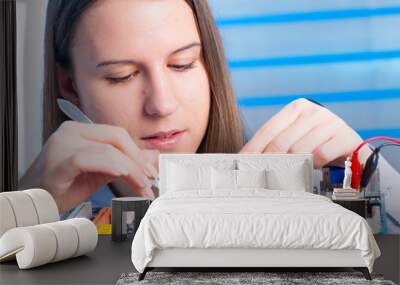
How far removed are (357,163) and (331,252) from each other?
238cm

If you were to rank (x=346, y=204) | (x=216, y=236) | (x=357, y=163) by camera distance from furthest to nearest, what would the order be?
(x=357, y=163) < (x=346, y=204) < (x=216, y=236)

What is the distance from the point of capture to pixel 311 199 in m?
5.54

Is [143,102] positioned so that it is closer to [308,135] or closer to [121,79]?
[121,79]

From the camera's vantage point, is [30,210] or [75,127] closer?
[30,210]

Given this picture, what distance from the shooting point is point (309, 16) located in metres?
7.12

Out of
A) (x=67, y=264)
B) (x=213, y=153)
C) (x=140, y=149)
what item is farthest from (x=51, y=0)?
(x=67, y=264)

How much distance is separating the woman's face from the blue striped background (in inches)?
18.3

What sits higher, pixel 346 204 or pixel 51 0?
pixel 51 0

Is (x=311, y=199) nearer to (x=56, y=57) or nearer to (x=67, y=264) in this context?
(x=67, y=264)

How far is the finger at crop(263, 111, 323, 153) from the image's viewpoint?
23.2 ft

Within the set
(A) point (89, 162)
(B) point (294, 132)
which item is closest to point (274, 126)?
(B) point (294, 132)

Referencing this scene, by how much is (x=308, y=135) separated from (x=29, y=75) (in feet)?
10.0

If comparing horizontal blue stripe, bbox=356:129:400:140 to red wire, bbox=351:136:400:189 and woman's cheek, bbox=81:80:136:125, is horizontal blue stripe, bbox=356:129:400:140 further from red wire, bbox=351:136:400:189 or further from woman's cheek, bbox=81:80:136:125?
woman's cheek, bbox=81:80:136:125

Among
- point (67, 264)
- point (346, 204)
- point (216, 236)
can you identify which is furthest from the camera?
point (346, 204)
